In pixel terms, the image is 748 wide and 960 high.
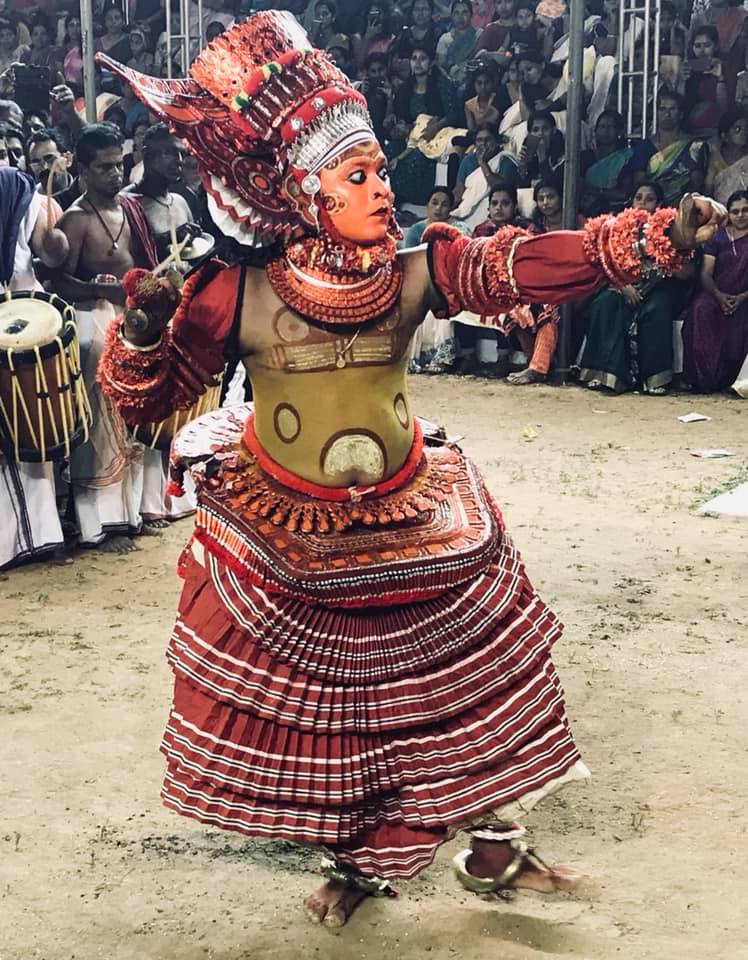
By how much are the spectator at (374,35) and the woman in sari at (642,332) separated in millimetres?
3791

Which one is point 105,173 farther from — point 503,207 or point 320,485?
point 503,207

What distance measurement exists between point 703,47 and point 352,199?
28.8 feet

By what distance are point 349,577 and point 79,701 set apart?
2.08 metres

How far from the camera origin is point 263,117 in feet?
9.92

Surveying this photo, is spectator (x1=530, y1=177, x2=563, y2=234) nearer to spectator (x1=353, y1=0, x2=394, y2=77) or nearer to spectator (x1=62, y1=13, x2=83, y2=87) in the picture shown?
spectator (x1=353, y1=0, x2=394, y2=77)

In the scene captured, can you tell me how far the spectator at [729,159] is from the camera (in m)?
10.2

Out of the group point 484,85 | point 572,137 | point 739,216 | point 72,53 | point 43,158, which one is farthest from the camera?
point 72,53

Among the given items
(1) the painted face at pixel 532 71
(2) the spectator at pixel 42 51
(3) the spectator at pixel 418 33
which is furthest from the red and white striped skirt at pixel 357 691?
(2) the spectator at pixel 42 51

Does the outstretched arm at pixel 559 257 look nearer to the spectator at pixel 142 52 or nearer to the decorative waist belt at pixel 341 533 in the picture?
the decorative waist belt at pixel 341 533

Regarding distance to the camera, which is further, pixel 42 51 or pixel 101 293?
pixel 42 51

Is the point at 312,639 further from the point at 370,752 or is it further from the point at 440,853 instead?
the point at 440,853

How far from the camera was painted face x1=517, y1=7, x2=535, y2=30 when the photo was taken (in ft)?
39.1

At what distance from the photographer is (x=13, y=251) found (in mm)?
5867

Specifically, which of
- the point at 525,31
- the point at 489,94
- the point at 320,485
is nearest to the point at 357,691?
the point at 320,485
